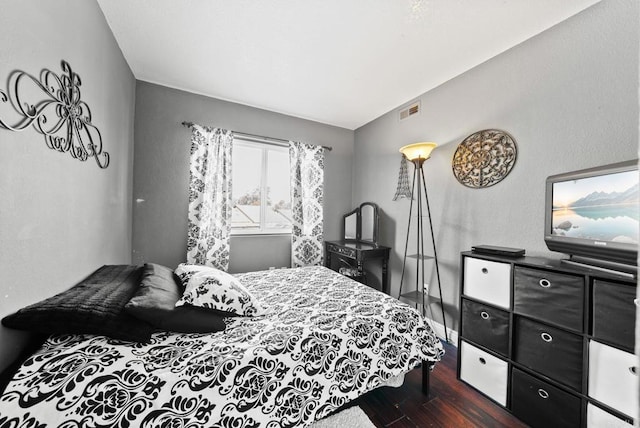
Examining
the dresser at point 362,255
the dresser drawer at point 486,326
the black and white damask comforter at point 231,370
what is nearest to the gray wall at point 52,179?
the black and white damask comforter at point 231,370

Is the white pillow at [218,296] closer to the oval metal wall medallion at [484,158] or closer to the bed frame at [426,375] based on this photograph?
the bed frame at [426,375]

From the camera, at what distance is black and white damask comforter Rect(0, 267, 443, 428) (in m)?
0.84

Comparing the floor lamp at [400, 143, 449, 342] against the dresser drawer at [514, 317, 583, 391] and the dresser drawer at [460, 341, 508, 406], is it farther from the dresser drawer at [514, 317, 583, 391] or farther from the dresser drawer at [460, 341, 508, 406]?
the dresser drawer at [514, 317, 583, 391]

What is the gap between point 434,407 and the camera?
1.57 metres

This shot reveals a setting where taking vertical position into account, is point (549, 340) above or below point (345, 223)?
below

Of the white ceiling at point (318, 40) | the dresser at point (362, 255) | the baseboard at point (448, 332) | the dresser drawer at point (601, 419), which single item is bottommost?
the baseboard at point (448, 332)

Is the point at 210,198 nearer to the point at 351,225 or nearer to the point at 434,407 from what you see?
the point at 351,225

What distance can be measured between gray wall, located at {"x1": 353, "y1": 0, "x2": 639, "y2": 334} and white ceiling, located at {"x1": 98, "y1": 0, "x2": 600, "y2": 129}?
0.17m

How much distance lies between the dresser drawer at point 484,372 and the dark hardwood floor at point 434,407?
6 cm

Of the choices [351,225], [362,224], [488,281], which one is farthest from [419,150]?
[351,225]

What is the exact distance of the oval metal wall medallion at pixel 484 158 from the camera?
6.51ft

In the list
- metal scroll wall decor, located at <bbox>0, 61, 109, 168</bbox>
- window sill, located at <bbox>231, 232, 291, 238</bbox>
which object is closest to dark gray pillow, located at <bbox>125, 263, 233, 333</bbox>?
metal scroll wall decor, located at <bbox>0, 61, 109, 168</bbox>

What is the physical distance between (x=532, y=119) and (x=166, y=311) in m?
2.86

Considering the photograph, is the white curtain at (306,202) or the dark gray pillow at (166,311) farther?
the white curtain at (306,202)
